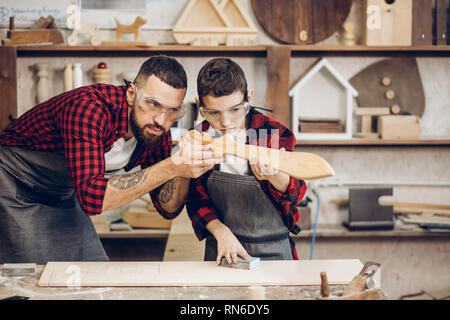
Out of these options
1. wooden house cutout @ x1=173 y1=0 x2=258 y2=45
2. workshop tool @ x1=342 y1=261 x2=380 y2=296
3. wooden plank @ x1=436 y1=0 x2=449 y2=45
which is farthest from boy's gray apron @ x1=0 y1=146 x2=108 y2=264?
wooden plank @ x1=436 y1=0 x2=449 y2=45

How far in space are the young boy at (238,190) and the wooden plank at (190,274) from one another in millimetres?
157

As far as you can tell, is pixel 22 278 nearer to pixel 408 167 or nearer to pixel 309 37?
pixel 309 37

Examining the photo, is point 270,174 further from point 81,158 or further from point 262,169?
point 81,158

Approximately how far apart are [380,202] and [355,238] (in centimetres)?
41

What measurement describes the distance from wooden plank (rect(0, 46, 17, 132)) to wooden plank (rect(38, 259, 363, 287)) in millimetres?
1747

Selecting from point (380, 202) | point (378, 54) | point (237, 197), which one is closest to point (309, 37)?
point (378, 54)

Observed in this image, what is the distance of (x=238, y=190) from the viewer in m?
2.10

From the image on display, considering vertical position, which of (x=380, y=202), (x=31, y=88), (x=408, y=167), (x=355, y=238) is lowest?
(x=355, y=238)

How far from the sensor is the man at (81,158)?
1.81m

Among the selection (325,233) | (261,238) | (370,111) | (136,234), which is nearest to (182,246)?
(136,234)

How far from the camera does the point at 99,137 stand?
74.0 inches

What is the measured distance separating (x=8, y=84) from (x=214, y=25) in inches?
55.3

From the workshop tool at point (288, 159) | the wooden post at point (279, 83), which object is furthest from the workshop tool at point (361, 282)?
the wooden post at point (279, 83)

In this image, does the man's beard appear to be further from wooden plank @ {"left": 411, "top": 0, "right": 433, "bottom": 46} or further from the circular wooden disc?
wooden plank @ {"left": 411, "top": 0, "right": 433, "bottom": 46}
